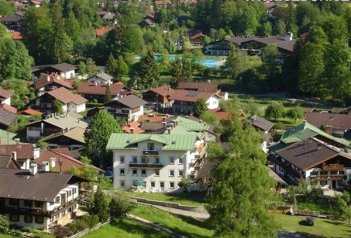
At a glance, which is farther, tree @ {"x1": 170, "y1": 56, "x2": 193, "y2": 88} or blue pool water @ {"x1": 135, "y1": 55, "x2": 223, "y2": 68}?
blue pool water @ {"x1": 135, "y1": 55, "x2": 223, "y2": 68}

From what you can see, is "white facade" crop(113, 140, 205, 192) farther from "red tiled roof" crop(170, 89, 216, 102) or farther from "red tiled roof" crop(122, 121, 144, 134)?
"red tiled roof" crop(170, 89, 216, 102)

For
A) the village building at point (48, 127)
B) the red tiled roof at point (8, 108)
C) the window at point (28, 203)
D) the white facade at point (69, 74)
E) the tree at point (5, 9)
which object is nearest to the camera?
the window at point (28, 203)

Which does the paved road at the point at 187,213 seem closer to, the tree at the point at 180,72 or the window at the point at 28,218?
the window at the point at 28,218

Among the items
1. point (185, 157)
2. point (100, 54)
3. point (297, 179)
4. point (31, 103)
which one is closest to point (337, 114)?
point (297, 179)

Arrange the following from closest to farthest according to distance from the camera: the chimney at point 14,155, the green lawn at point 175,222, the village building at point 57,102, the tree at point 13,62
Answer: the green lawn at point 175,222 → the chimney at point 14,155 → the village building at point 57,102 → the tree at point 13,62

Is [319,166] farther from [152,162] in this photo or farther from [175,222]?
[175,222]

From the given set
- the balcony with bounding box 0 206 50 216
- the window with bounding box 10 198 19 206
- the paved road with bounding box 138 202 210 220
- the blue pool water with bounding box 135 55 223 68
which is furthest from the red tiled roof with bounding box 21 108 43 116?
the window with bounding box 10 198 19 206

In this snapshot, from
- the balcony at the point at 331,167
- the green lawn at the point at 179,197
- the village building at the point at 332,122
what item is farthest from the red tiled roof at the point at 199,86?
the green lawn at the point at 179,197
